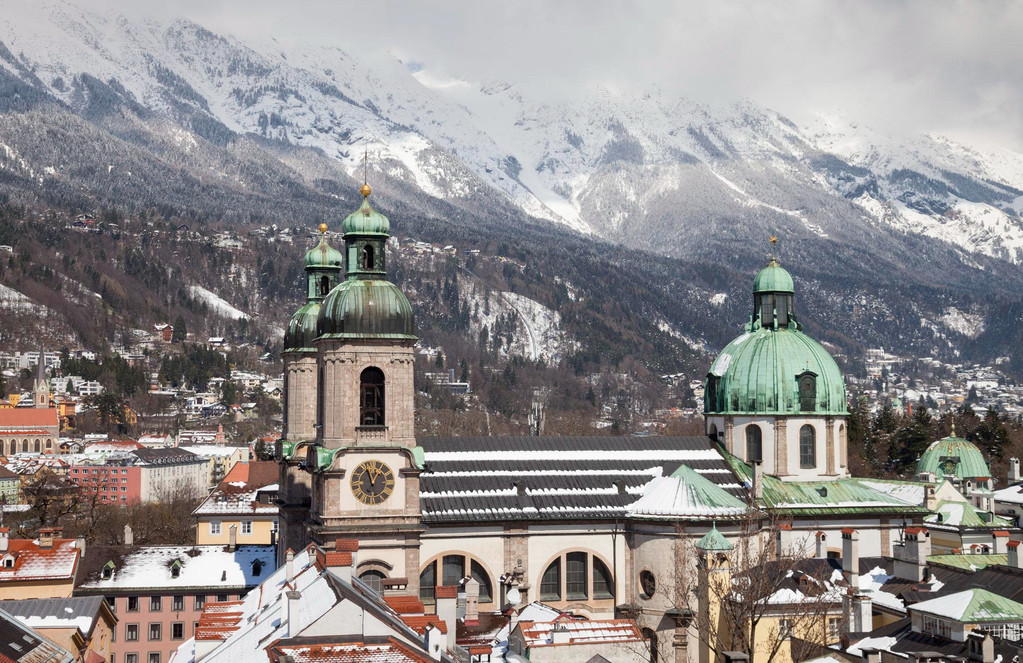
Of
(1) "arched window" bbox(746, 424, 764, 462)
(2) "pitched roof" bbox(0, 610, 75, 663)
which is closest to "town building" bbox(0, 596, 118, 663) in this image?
(2) "pitched roof" bbox(0, 610, 75, 663)

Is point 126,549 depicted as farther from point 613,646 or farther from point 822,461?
point 613,646

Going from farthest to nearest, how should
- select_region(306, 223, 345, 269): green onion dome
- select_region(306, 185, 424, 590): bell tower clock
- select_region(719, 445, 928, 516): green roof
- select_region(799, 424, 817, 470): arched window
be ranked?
select_region(306, 223, 345, 269): green onion dome → select_region(799, 424, 817, 470): arched window → select_region(719, 445, 928, 516): green roof → select_region(306, 185, 424, 590): bell tower clock

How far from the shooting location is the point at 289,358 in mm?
87500

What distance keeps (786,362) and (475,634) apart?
116 feet

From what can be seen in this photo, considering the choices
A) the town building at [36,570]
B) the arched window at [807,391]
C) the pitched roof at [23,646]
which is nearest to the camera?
the pitched roof at [23,646]

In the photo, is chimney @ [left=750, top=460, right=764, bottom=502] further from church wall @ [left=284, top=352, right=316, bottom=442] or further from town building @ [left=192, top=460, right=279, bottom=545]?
town building @ [left=192, top=460, right=279, bottom=545]

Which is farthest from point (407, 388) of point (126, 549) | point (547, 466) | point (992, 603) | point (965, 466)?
point (965, 466)

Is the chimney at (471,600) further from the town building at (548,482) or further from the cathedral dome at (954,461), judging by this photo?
the cathedral dome at (954,461)

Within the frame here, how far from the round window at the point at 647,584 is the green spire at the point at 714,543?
19.7 ft

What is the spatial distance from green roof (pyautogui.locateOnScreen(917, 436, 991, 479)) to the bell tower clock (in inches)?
2712

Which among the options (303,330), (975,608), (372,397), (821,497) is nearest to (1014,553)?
(975,608)

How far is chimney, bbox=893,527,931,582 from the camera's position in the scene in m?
72.4

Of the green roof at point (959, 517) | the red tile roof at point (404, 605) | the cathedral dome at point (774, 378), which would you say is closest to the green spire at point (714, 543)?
the red tile roof at point (404, 605)

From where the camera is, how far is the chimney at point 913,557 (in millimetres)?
72438
